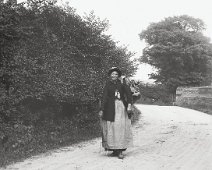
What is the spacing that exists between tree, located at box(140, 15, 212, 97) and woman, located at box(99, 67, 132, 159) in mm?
28346

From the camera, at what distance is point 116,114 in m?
8.83

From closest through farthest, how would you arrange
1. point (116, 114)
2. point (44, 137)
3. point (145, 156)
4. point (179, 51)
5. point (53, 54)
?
point (145, 156), point (116, 114), point (44, 137), point (53, 54), point (179, 51)

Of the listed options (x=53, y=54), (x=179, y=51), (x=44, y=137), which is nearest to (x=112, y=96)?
(x=44, y=137)

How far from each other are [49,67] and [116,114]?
2524 millimetres

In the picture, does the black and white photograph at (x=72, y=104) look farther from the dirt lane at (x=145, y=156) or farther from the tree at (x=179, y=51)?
the tree at (x=179, y=51)

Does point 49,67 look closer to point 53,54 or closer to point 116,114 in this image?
point 53,54

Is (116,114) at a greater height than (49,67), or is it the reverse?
(49,67)

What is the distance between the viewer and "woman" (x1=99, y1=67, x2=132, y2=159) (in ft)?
28.7

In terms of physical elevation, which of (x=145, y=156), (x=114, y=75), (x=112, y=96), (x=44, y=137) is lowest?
(x=145, y=156)

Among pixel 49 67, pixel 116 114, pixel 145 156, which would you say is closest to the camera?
pixel 145 156

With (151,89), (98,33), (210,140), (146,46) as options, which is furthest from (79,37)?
(146,46)

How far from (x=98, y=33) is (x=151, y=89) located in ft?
82.2

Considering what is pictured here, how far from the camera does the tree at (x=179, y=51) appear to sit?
3709cm

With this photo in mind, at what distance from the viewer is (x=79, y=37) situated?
1257 centimetres
